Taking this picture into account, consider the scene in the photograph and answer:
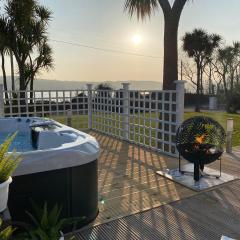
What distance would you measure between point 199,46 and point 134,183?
11.8m

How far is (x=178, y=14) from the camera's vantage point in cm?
497

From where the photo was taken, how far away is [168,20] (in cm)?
503

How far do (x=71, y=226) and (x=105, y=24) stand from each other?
7.60 m

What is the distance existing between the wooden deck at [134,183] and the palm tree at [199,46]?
993cm

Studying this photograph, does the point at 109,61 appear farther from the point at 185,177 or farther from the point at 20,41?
the point at 185,177

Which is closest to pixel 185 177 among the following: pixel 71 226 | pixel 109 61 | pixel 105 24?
pixel 71 226

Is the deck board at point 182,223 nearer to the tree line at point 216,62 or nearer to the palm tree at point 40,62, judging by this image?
the palm tree at point 40,62

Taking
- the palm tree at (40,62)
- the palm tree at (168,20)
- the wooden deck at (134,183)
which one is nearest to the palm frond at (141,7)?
the palm tree at (168,20)

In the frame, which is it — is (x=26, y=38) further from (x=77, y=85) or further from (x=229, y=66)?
(x=229, y=66)

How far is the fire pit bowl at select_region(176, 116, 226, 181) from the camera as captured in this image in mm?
3156

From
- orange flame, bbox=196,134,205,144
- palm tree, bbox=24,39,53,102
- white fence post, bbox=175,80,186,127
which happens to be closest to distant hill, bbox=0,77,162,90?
palm tree, bbox=24,39,53,102

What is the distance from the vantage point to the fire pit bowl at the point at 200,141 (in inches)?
124

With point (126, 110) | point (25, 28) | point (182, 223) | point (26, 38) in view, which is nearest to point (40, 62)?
point (26, 38)

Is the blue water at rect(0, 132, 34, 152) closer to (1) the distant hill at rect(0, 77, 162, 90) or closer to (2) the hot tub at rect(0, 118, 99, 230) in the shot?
→ (2) the hot tub at rect(0, 118, 99, 230)
